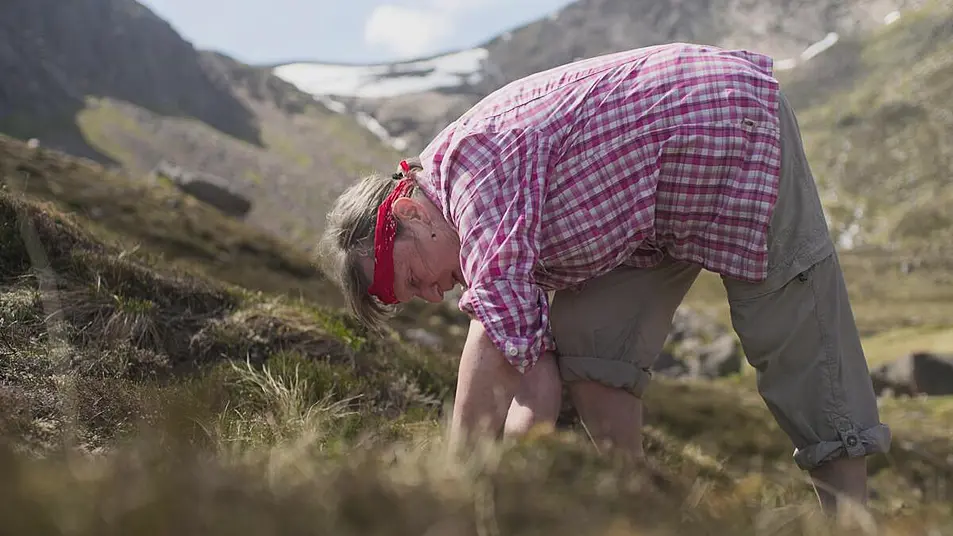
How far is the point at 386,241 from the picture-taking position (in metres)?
4.47

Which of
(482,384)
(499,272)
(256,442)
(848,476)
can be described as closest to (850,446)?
(848,476)

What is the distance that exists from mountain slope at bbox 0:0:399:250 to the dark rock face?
23 centimetres

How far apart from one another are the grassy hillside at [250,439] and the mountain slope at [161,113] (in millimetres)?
76289

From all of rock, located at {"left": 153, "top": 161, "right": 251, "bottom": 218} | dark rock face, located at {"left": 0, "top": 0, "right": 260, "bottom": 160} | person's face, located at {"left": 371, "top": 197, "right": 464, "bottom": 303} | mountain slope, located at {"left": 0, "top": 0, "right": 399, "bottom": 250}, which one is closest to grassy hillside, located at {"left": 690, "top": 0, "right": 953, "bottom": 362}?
mountain slope, located at {"left": 0, "top": 0, "right": 399, "bottom": 250}

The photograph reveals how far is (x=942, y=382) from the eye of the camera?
38.1 metres

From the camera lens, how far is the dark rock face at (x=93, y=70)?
4245 inches

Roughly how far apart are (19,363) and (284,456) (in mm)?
2517

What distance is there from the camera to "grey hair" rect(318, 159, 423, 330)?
15.1 ft

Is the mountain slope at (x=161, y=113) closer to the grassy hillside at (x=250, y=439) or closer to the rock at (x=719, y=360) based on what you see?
the rock at (x=719, y=360)

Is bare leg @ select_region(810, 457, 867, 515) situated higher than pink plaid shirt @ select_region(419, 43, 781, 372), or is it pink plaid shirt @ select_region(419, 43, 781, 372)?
pink plaid shirt @ select_region(419, 43, 781, 372)

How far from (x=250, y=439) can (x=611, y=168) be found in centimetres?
230

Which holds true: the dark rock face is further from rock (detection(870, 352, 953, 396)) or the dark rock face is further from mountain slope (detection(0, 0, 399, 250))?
rock (detection(870, 352, 953, 396))

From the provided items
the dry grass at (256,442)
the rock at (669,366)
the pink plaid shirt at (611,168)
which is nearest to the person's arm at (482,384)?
the pink plaid shirt at (611,168)

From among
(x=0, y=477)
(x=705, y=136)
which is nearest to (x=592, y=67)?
(x=705, y=136)
